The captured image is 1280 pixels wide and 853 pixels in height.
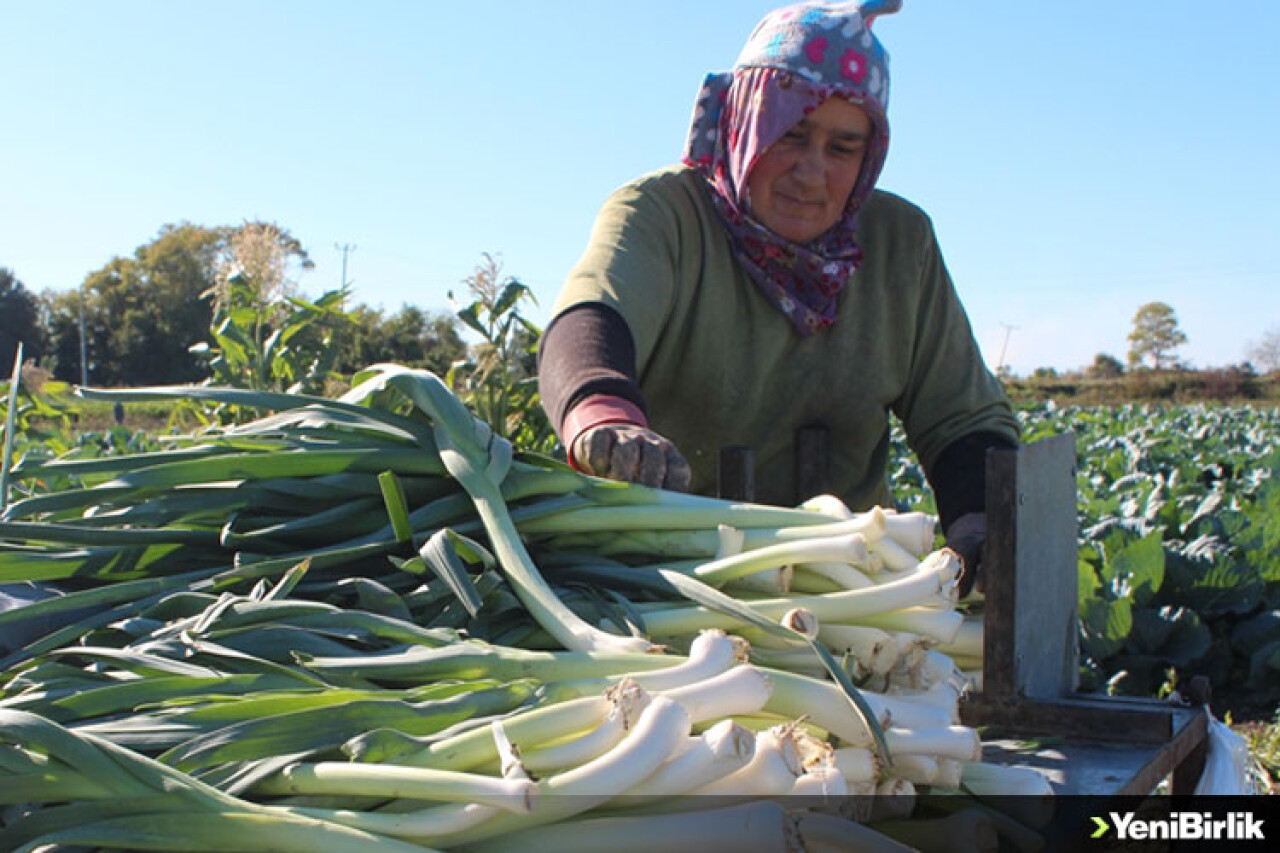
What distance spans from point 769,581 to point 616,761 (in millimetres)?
455

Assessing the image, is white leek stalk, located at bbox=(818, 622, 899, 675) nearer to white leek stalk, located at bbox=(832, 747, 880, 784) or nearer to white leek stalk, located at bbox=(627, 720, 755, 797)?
white leek stalk, located at bbox=(832, 747, 880, 784)

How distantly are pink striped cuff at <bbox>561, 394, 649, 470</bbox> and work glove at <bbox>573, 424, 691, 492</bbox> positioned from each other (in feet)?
0.15

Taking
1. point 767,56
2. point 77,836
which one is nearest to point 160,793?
point 77,836

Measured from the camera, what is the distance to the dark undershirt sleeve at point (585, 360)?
6.25 ft

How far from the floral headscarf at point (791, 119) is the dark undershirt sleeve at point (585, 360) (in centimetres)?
51

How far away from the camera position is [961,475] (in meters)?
2.41

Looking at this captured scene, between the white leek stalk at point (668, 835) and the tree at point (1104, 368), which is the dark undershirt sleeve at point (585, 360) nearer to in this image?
the white leek stalk at point (668, 835)

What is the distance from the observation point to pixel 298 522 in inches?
55.9

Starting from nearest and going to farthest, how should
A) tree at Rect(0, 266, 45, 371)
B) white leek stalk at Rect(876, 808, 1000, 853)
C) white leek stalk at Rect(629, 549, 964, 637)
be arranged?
1. white leek stalk at Rect(876, 808, 1000, 853)
2. white leek stalk at Rect(629, 549, 964, 637)
3. tree at Rect(0, 266, 45, 371)

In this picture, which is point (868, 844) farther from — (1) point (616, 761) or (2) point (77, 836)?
(2) point (77, 836)

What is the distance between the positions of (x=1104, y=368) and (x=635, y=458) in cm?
5735

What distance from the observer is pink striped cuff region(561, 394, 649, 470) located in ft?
5.85

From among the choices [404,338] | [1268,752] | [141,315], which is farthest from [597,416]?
[141,315]

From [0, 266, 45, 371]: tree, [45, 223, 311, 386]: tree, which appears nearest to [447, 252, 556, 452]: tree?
[45, 223, 311, 386]: tree
